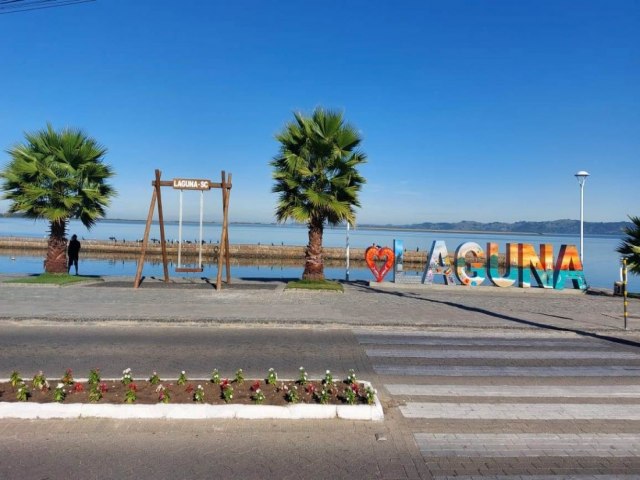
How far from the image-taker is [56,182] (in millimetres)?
19359

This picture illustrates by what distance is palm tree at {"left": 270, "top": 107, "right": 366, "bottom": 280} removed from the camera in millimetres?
19844

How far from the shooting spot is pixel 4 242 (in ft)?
197

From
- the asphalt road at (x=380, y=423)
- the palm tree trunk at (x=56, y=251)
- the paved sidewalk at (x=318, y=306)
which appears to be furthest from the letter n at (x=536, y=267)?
the palm tree trunk at (x=56, y=251)

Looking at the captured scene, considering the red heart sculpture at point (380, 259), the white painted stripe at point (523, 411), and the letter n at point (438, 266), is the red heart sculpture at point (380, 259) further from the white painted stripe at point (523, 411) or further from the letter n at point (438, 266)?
the white painted stripe at point (523, 411)

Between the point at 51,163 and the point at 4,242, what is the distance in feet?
161

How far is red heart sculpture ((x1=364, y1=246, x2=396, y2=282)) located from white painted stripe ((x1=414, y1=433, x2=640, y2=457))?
16.0 meters

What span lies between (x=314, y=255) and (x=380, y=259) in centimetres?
357

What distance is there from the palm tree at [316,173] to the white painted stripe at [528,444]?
14.5m

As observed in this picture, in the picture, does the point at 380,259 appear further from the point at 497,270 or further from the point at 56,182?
the point at 56,182

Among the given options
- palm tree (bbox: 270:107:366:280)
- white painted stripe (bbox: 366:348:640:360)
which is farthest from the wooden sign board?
white painted stripe (bbox: 366:348:640:360)

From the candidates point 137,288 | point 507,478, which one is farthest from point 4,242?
point 507,478

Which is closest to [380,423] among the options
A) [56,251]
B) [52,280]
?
[52,280]

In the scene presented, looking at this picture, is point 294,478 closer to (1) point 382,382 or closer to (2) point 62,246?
(1) point 382,382

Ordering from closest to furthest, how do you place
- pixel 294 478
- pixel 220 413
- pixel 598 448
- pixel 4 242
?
pixel 294 478 → pixel 598 448 → pixel 220 413 → pixel 4 242
